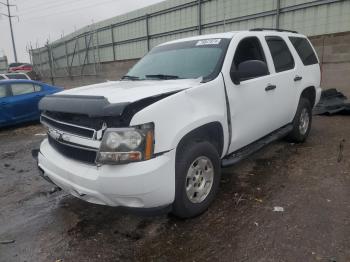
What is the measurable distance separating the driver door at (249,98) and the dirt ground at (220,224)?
2.22ft

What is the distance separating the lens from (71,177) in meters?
2.73

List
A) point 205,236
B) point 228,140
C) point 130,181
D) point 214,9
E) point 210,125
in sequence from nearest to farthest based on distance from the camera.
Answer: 1. point 130,181
2. point 205,236
3. point 210,125
4. point 228,140
5. point 214,9

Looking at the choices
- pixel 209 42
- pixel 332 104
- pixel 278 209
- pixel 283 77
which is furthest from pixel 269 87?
pixel 332 104

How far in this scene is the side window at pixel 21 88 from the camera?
28.8 feet

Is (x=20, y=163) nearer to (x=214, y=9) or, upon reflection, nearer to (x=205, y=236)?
(x=205, y=236)

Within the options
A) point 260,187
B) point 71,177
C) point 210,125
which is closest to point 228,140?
point 210,125

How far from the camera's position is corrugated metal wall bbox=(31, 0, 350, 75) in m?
9.71

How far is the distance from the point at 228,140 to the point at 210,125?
0.42 meters

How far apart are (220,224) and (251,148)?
1284mm

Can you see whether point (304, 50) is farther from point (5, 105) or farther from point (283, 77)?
point (5, 105)

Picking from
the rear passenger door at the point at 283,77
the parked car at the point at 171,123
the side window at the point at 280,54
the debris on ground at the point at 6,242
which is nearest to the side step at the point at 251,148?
the parked car at the point at 171,123

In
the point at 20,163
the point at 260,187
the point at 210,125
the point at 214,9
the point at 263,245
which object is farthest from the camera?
the point at 214,9

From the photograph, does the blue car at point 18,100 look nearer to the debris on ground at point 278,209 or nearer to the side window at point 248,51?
the side window at point 248,51

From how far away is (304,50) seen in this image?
5.35 meters
